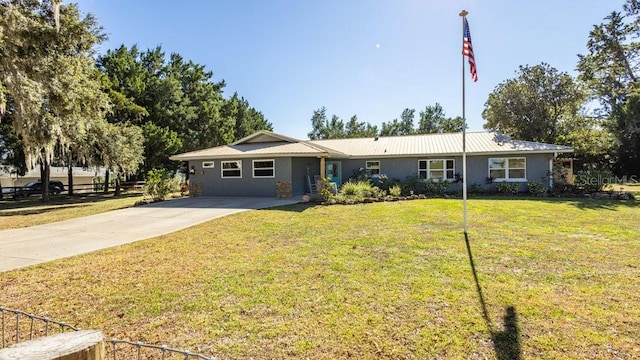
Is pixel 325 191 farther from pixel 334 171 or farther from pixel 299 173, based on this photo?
pixel 334 171

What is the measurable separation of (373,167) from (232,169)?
7848mm

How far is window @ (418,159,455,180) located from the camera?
1806 centimetres

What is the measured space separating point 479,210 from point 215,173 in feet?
40.8

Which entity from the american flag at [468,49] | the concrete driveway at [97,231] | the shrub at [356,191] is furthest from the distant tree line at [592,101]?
the concrete driveway at [97,231]

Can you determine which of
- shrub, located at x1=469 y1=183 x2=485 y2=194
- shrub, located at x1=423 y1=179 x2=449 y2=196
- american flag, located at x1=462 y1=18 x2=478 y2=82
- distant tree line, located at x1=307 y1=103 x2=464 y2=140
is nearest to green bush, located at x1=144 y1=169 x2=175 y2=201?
shrub, located at x1=423 y1=179 x2=449 y2=196

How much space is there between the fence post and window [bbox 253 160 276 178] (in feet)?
48.7

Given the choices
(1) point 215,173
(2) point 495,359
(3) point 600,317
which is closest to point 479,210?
(3) point 600,317

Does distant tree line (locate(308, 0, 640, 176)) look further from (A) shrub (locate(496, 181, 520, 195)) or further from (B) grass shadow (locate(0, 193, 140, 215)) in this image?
(B) grass shadow (locate(0, 193, 140, 215))

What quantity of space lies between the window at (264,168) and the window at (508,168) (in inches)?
440

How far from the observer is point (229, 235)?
813cm

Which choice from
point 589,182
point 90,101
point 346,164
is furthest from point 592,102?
point 90,101

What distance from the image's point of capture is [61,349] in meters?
1.33

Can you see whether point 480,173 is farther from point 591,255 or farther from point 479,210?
point 591,255

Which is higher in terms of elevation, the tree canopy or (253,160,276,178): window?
the tree canopy
